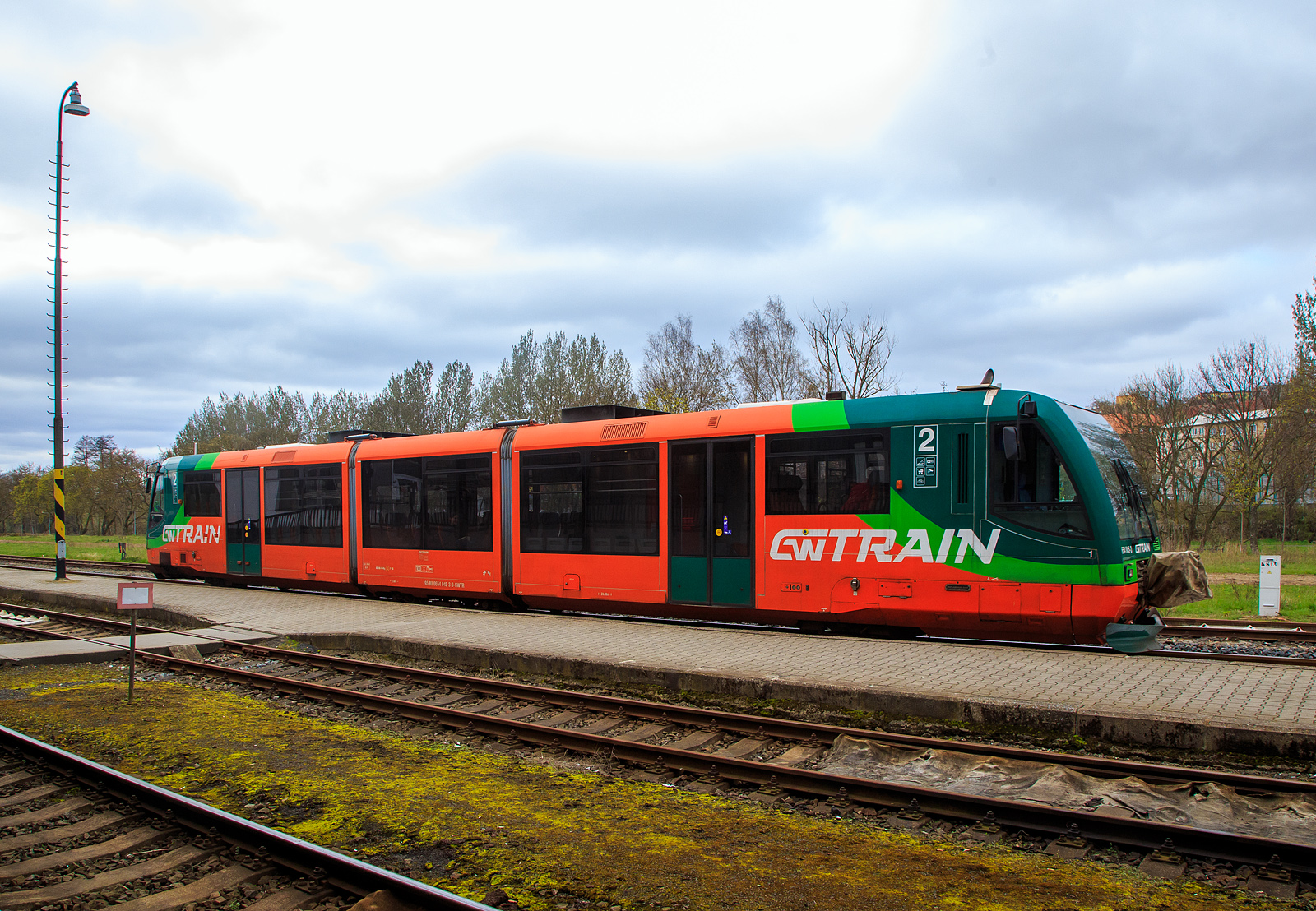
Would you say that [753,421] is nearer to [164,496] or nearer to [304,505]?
[304,505]

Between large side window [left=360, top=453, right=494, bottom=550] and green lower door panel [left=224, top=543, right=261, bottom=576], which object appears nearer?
large side window [left=360, top=453, right=494, bottom=550]

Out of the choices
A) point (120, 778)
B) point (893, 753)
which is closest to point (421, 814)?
point (120, 778)

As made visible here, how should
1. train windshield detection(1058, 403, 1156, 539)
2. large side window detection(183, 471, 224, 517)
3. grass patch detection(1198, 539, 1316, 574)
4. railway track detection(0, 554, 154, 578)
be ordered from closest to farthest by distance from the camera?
train windshield detection(1058, 403, 1156, 539) → large side window detection(183, 471, 224, 517) → railway track detection(0, 554, 154, 578) → grass patch detection(1198, 539, 1316, 574)

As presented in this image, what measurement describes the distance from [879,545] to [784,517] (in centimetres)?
135

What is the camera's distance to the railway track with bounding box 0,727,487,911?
4.17 metres

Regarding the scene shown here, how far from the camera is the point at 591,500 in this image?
13.1 m

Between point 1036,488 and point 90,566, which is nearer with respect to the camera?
point 1036,488

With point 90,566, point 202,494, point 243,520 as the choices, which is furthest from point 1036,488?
point 90,566

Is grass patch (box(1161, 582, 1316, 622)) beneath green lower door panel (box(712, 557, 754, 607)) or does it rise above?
beneath

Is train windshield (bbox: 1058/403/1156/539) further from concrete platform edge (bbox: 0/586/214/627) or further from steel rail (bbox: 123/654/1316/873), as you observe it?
concrete platform edge (bbox: 0/586/214/627)

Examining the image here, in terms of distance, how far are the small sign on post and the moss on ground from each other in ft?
42.4

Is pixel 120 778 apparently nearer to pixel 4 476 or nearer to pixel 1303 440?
pixel 1303 440

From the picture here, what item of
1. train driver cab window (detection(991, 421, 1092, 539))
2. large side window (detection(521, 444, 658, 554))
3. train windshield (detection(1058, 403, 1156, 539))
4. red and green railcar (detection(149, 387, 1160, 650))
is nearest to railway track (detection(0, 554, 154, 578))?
red and green railcar (detection(149, 387, 1160, 650))

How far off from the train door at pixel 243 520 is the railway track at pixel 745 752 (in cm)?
885
